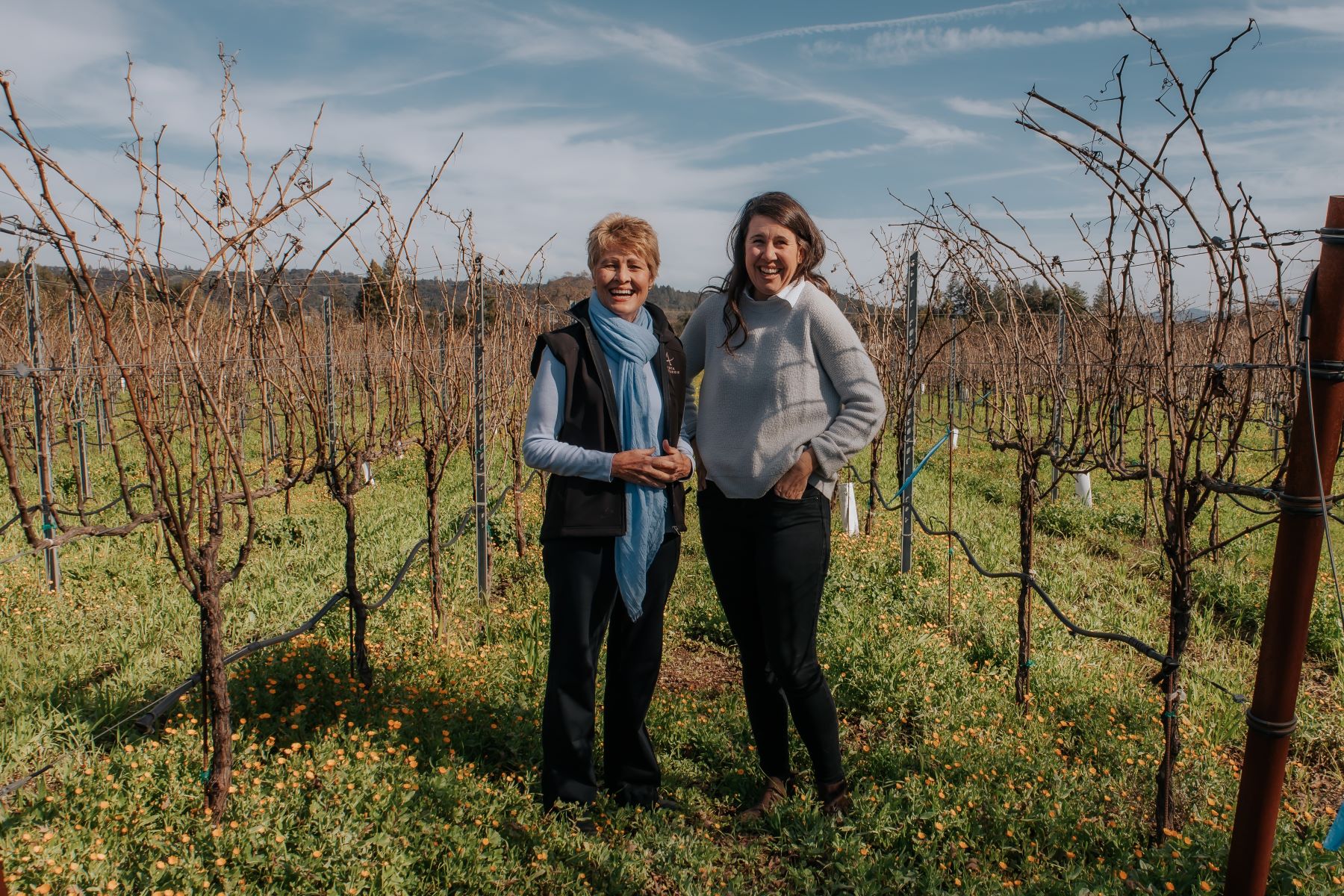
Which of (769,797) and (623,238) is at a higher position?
(623,238)

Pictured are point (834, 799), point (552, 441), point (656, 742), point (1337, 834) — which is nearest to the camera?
point (1337, 834)

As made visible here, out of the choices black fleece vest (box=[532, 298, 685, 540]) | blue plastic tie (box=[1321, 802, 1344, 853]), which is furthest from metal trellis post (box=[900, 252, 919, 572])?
blue plastic tie (box=[1321, 802, 1344, 853])

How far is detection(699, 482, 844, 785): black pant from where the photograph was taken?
2.34 m

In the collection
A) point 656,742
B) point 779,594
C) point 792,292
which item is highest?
point 792,292

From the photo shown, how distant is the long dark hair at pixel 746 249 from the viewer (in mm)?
2342

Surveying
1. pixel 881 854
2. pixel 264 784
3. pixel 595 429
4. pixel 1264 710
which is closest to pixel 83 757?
pixel 264 784

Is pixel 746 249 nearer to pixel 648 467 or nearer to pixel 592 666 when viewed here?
pixel 648 467

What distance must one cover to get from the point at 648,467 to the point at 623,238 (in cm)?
67

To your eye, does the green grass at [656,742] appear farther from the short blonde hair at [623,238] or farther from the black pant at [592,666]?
the short blonde hair at [623,238]

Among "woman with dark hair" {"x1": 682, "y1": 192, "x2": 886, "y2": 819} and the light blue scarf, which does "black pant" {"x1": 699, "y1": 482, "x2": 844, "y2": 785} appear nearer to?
"woman with dark hair" {"x1": 682, "y1": 192, "x2": 886, "y2": 819}

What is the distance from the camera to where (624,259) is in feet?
7.79

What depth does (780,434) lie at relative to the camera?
234 cm

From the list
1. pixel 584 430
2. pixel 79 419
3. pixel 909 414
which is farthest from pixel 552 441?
pixel 79 419

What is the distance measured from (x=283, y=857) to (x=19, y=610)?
3.10 metres
